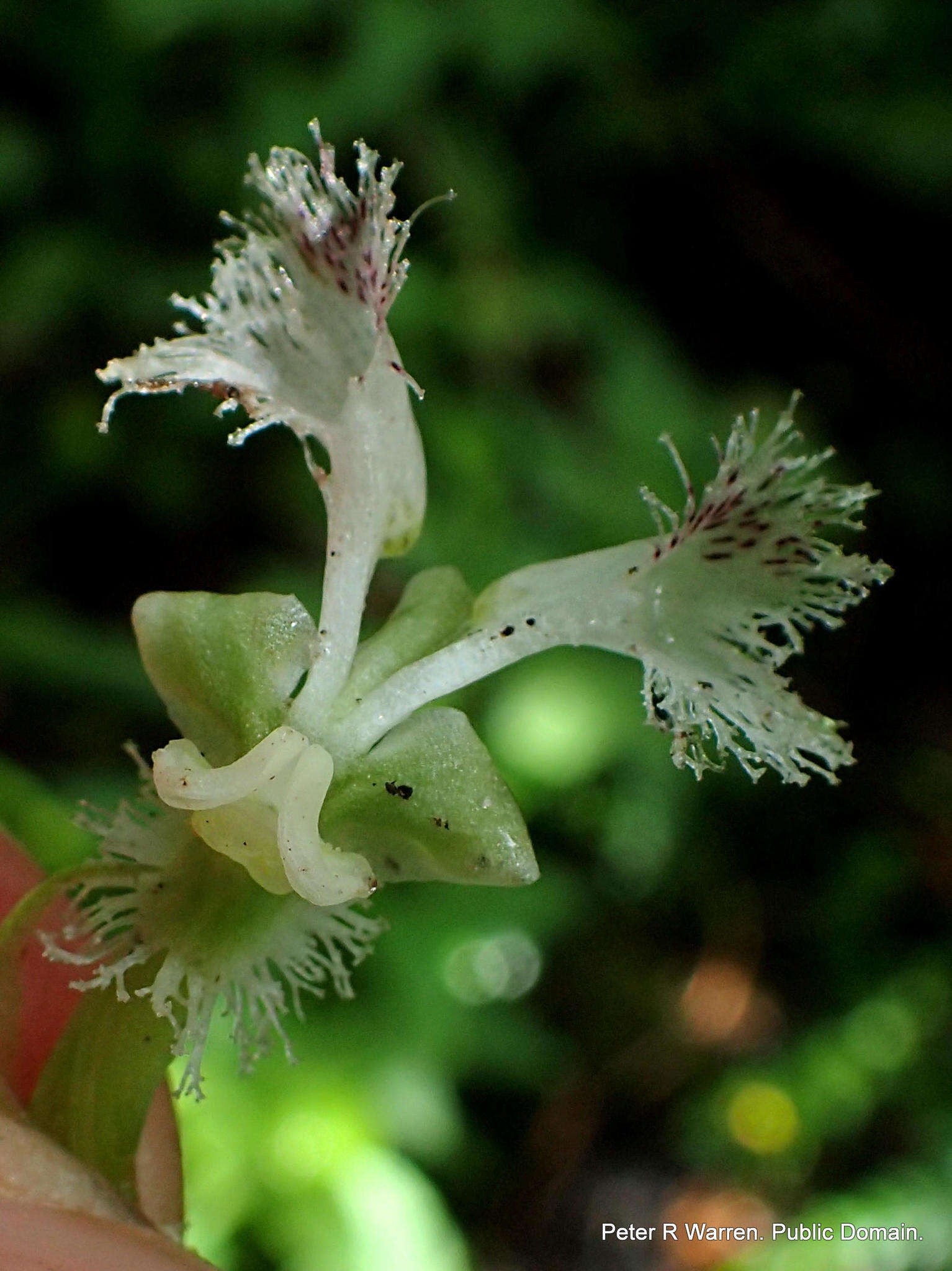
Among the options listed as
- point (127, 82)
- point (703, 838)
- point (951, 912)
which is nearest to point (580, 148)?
point (127, 82)

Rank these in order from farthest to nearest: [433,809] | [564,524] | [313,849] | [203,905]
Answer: [564,524] < [203,905] < [433,809] < [313,849]

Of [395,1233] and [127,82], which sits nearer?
[395,1233]

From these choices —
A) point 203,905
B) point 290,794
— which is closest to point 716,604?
point 290,794

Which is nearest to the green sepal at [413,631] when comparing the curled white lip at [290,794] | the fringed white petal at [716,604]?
the fringed white petal at [716,604]

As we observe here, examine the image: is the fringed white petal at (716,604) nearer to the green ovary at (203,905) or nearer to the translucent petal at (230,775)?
the translucent petal at (230,775)

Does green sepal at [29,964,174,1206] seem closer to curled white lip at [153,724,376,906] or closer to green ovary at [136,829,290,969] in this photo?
green ovary at [136,829,290,969]

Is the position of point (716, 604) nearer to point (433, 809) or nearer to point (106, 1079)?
point (433, 809)

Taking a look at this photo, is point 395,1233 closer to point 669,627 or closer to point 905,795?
point 669,627
